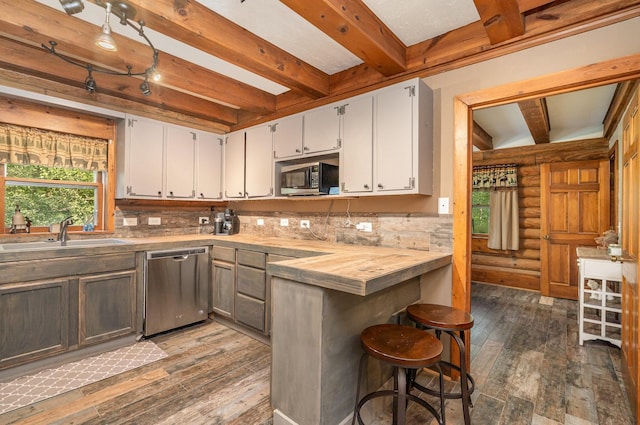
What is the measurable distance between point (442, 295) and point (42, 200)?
154 inches

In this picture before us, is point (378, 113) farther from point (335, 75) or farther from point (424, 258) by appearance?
point (424, 258)

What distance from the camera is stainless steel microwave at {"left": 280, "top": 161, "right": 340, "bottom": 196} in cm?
299

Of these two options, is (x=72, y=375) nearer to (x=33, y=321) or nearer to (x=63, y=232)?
(x=33, y=321)

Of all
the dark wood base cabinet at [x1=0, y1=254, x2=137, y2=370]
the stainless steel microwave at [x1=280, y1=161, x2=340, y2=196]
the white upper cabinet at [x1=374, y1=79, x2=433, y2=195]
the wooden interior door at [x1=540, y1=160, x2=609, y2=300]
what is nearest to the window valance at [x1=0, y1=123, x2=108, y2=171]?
the dark wood base cabinet at [x1=0, y1=254, x2=137, y2=370]

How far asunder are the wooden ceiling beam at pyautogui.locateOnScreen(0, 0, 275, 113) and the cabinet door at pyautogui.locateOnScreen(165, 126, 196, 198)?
75cm

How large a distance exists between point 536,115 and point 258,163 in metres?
3.33

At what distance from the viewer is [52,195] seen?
3.13 metres

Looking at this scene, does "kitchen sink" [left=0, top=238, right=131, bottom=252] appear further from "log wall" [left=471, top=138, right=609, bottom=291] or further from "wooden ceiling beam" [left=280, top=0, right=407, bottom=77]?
"log wall" [left=471, top=138, right=609, bottom=291]

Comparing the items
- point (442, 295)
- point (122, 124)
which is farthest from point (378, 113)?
point (122, 124)

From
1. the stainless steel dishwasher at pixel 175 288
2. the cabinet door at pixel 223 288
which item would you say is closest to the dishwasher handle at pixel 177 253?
the stainless steel dishwasher at pixel 175 288

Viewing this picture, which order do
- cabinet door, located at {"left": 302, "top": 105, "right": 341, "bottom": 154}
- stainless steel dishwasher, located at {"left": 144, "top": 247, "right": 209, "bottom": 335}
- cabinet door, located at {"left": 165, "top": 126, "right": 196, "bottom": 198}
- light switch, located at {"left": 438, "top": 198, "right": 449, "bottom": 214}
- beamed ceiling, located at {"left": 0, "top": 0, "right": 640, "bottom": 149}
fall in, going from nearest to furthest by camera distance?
beamed ceiling, located at {"left": 0, "top": 0, "right": 640, "bottom": 149} → light switch, located at {"left": 438, "top": 198, "right": 449, "bottom": 214} → cabinet door, located at {"left": 302, "top": 105, "right": 341, "bottom": 154} → stainless steel dishwasher, located at {"left": 144, "top": 247, "right": 209, "bottom": 335} → cabinet door, located at {"left": 165, "top": 126, "right": 196, "bottom": 198}

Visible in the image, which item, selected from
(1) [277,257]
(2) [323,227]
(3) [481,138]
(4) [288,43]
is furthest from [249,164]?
(3) [481,138]

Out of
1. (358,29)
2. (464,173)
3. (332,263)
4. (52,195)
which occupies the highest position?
(358,29)

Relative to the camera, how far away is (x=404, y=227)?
109 inches
